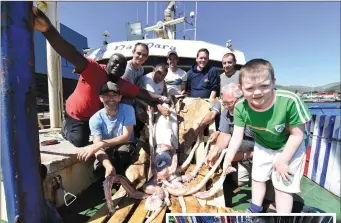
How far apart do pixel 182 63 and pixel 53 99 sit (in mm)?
4864

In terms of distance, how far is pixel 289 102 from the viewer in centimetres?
182

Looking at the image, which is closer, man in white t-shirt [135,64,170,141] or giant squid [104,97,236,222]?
giant squid [104,97,236,222]

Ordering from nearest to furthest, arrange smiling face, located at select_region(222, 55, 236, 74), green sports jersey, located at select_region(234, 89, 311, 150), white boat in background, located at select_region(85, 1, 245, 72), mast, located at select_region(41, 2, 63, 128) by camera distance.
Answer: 1. green sports jersey, located at select_region(234, 89, 311, 150)
2. smiling face, located at select_region(222, 55, 236, 74)
3. mast, located at select_region(41, 2, 63, 128)
4. white boat in background, located at select_region(85, 1, 245, 72)

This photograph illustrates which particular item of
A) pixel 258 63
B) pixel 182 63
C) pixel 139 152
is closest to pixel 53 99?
pixel 139 152

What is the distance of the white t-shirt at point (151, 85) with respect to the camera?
3.86 metres

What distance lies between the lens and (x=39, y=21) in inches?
68.6

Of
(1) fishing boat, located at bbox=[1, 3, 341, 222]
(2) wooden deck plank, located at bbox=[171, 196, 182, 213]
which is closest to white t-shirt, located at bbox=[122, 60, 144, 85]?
(1) fishing boat, located at bbox=[1, 3, 341, 222]

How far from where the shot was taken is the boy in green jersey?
1749 mm

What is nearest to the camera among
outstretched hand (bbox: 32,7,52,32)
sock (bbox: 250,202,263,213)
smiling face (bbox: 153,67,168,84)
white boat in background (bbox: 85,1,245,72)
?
outstretched hand (bbox: 32,7,52,32)

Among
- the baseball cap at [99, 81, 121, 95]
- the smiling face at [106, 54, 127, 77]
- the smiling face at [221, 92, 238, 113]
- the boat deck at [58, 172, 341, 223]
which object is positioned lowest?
the boat deck at [58, 172, 341, 223]

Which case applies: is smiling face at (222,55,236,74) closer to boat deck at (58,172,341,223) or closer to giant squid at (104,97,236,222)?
giant squid at (104,97,236,222)

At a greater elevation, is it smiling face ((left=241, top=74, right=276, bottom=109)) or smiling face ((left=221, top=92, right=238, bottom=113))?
smiling face ((left=241, top=74, right=276, bottom=109))

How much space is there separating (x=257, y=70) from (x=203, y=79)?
297 centimetres

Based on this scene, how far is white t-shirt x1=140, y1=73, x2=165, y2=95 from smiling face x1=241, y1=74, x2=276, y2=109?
2231 millimetres
